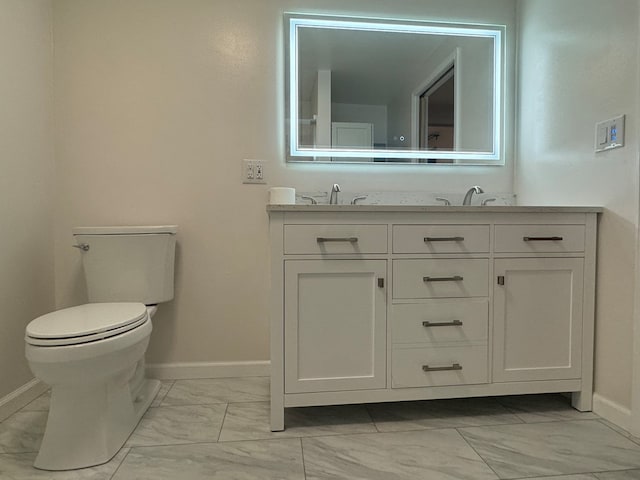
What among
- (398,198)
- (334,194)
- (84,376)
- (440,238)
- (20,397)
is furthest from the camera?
(398,198)

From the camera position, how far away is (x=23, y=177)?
1490mm

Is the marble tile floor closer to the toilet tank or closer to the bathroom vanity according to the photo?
the bathroom vanity

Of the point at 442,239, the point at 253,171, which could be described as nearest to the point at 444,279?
the point at 442,239

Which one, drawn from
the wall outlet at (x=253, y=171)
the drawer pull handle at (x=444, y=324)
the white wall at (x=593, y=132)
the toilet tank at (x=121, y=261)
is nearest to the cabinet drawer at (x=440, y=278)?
the drawer pull handle at (x=444, y=324)

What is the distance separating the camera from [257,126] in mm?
1758

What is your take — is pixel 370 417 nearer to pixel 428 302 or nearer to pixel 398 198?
pixel 428 302

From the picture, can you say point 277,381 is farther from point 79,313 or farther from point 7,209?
point 7,209

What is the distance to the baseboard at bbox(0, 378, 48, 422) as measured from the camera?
54.0 inches

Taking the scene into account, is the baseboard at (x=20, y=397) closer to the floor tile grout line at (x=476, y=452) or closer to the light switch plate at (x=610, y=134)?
the floor tile grout line at (x=476, y=452)

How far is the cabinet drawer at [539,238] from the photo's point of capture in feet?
4.44

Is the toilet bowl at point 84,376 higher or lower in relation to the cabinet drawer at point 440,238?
lower

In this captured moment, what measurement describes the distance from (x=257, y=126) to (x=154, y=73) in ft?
1.80

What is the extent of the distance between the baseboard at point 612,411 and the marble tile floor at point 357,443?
1.2 inches

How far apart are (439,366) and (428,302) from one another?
247 millimetres
